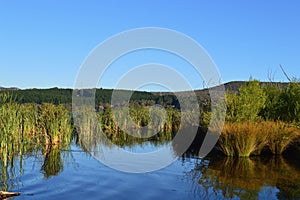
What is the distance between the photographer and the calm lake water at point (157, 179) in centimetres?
761

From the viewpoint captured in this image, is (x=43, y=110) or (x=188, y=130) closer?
(x=43, y=110)

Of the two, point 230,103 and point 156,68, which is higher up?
point 156,68

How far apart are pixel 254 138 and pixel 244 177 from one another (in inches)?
135

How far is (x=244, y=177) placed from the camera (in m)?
9.46

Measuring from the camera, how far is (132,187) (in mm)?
8211

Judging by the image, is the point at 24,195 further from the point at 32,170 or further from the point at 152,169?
the point at 152,169

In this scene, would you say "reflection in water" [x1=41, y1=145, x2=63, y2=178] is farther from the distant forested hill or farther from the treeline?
the treeline

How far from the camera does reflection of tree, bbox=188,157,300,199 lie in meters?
7.79

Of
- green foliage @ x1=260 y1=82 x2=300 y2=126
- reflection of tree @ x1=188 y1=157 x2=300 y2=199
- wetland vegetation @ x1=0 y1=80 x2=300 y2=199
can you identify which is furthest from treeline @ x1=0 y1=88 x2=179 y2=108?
reflection of tree @ x1=188 y1=157 x2=300 y2=199

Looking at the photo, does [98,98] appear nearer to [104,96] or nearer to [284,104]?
[104,96]

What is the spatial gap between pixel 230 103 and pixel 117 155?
228 inches

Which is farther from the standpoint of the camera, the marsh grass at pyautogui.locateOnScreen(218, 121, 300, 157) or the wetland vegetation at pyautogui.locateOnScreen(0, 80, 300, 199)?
the marsh grass at pyautogui.locateOnScreen(218, 121, 300, 157)

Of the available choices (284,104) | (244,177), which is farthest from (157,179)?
(284,104)

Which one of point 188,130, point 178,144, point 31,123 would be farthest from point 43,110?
point 188,130
